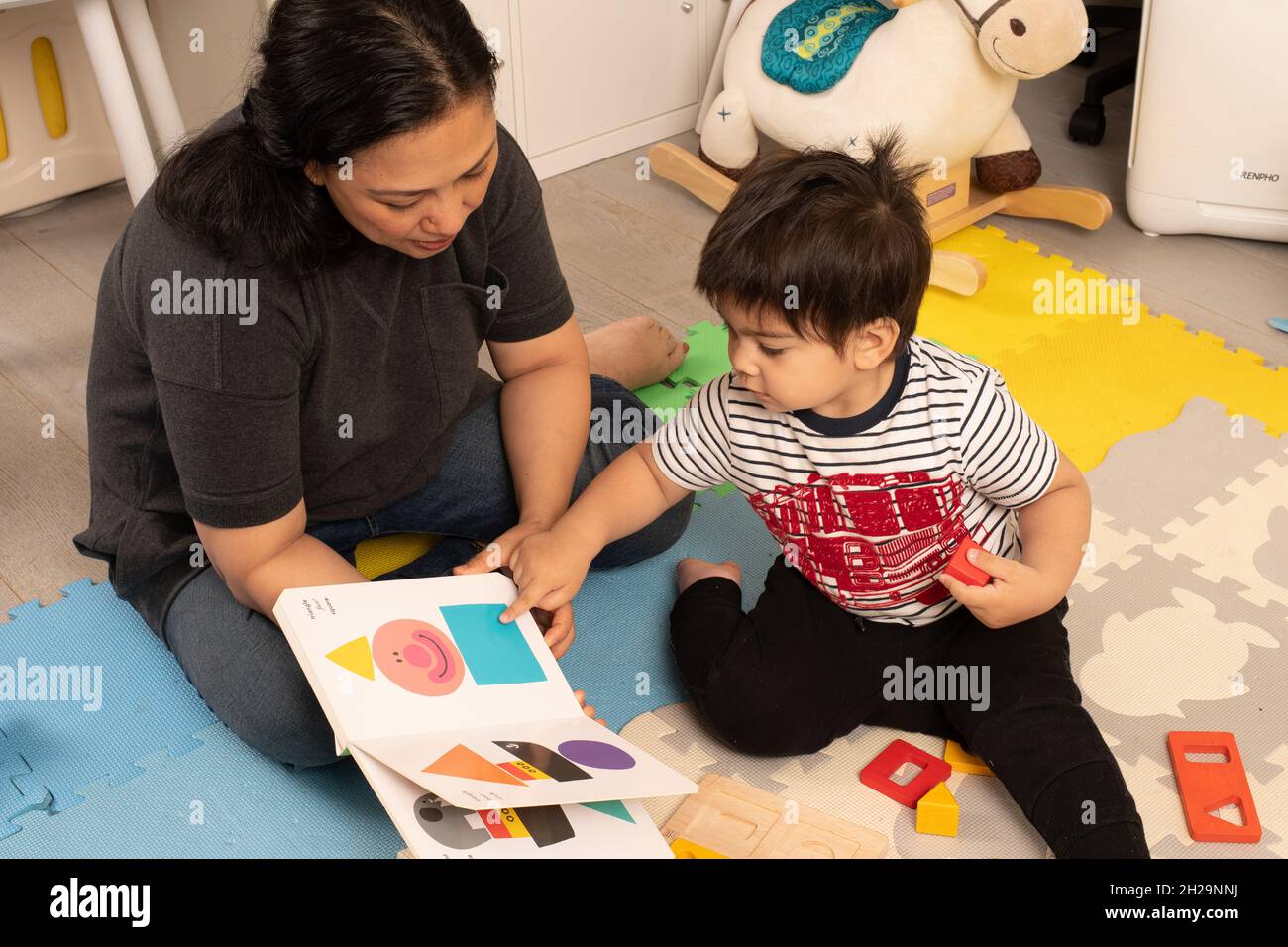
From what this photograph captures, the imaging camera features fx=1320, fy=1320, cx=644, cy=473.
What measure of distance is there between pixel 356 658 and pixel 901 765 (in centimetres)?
47

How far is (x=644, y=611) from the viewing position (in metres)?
1.27

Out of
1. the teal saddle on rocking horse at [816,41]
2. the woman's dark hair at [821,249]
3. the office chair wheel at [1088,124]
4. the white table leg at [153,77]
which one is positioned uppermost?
the woman's dark hair at [821,249]

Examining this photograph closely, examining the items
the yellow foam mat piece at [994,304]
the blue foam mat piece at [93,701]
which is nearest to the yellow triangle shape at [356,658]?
the blue foam mat piece at [93,701]

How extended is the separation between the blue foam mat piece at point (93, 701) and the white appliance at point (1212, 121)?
147 cm

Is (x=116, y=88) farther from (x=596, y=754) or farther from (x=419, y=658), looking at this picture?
(x=596, y=754)

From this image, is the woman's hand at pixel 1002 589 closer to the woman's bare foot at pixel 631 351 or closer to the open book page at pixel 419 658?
the open book page at pixel 419 658

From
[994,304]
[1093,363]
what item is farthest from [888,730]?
[994,304]

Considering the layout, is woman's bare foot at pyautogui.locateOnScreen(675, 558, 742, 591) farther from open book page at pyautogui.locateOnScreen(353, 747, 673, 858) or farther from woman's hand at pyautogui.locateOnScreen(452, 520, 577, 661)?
open book page at pyautogui.locateOnScreen(353, 747, 673, 858)

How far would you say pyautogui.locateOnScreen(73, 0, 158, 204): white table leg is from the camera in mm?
1440

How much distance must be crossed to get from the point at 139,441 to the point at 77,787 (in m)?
0.29

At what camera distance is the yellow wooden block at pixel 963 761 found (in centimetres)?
110

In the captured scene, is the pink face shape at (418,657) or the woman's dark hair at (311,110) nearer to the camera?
the woman's dark hair at (311,110)

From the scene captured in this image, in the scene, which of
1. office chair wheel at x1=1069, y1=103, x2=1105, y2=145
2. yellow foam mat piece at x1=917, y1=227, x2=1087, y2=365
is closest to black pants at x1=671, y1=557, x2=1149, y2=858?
yellow foam mat piece at x1=917, y1=227, x2=1087, y2=365
